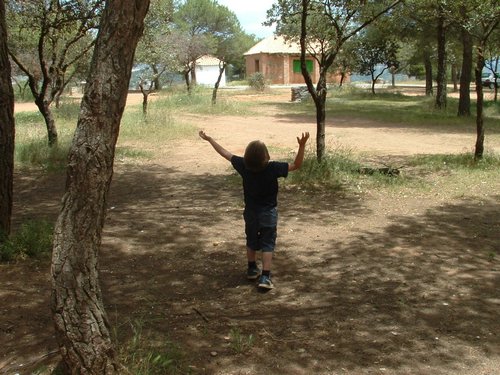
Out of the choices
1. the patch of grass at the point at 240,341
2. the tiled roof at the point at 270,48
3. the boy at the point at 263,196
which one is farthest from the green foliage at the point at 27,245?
the tiled roof at the point at 270,48

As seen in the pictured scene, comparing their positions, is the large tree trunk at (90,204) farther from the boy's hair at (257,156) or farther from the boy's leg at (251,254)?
the boy's leg at (251,254)

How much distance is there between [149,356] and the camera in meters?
3.02

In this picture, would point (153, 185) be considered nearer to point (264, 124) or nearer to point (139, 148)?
point (139, 148)

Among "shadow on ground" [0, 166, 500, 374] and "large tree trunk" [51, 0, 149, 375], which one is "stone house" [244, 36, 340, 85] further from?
"large tree trunk" [51, 0, 149, 375]

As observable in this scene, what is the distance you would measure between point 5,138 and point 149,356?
2864mm

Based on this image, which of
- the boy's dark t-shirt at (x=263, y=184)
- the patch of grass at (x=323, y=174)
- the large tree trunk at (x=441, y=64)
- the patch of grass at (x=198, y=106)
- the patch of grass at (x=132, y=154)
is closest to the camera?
the boy's dark t-shirt at (x=263, y=184)

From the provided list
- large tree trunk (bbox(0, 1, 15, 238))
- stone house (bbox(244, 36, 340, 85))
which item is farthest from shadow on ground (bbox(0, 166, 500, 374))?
stone house (bbox(244, 36, 340, 85))

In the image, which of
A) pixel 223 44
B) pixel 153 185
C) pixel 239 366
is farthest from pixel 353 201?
pixel 223 44

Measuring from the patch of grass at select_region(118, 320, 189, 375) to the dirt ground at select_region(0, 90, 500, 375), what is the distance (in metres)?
0.07

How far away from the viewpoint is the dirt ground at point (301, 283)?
11.3ft

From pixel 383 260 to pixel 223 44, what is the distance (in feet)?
152

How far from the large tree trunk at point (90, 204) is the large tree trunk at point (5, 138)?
8.14 ft

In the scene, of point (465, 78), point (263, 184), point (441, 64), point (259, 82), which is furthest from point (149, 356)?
point (259, 82)

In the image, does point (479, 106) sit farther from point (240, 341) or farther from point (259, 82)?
point (259, 82)
